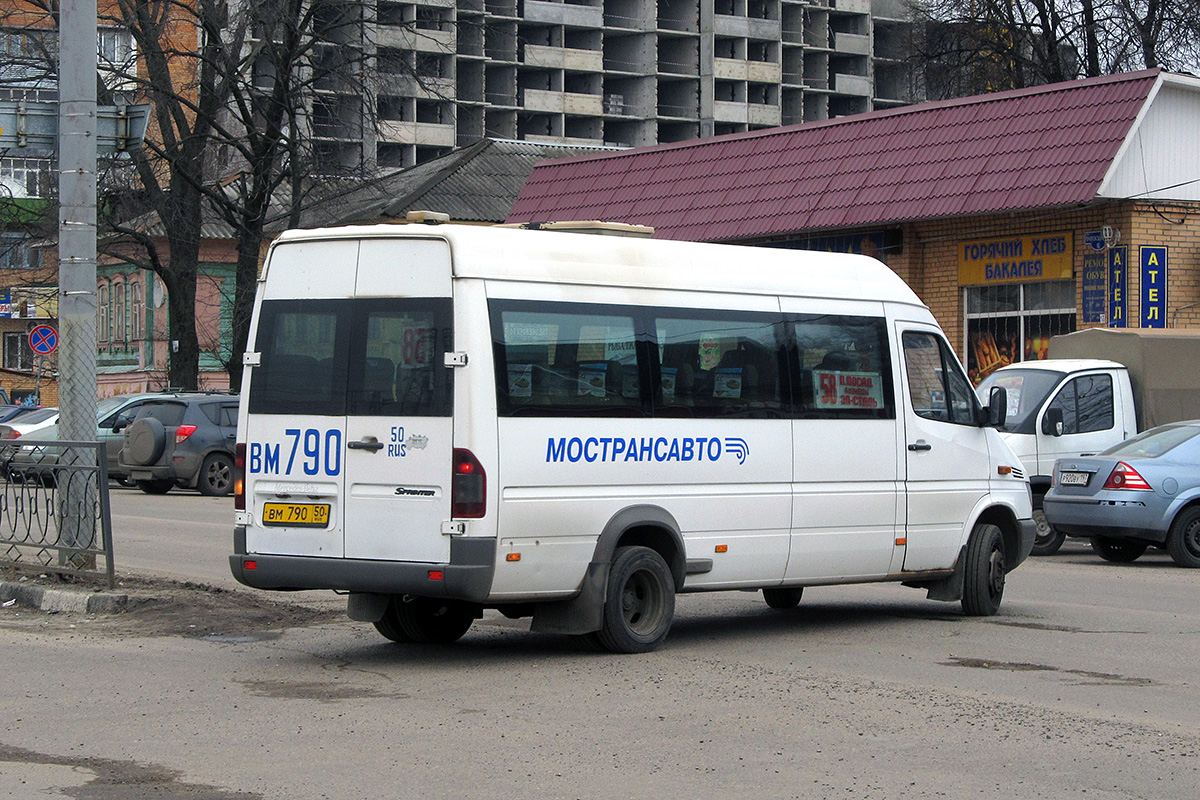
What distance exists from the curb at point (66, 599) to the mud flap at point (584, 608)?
3813 millimetres

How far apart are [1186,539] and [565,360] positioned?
361 inches

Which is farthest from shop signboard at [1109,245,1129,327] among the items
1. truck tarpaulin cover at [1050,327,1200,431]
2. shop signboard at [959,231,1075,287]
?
truck tarpaulin cover at [1050,327,1200,431]

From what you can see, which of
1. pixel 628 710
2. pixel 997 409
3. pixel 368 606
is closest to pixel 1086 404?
pixel 997 409

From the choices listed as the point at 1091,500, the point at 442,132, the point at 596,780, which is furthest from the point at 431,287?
the point at 442,132

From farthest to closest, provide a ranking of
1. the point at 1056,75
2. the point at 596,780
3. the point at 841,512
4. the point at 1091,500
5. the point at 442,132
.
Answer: the point at 442,132, the point at 1056,75, the point at 1091,500, the point at 841,512, the point at 596,780

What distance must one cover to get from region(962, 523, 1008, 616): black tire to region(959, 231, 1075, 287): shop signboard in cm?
1171

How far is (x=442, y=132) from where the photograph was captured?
9269 cm

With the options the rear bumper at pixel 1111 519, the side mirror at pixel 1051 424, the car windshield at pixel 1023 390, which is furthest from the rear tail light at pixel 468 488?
the side mirror at pixel 1051 424

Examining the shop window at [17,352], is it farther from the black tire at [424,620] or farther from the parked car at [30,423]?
the black tire at [424,620]

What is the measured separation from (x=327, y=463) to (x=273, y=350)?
2.75 ft

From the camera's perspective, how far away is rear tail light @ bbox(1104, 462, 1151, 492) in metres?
15.6

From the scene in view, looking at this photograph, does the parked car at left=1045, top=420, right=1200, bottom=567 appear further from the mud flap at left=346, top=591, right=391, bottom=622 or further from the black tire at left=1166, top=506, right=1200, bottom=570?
the mud flap at left=346, top=591, right=391, bottom=622

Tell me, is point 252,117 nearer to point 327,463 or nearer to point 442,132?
point 327,463

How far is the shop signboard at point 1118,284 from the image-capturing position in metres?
21.4
